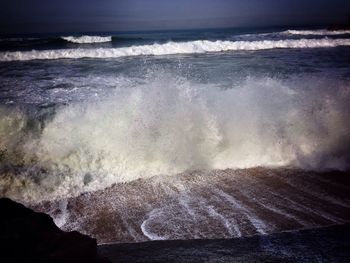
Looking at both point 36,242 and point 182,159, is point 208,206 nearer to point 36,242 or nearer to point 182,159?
point 182,159

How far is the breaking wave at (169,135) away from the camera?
6008 millimetres

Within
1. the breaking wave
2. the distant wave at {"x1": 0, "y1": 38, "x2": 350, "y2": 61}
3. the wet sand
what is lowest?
the wet sand

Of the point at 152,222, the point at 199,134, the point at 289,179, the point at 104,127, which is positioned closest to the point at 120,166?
the point at 104,127

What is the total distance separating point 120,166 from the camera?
243 inches

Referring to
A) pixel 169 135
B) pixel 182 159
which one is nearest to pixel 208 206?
pixel 182 159

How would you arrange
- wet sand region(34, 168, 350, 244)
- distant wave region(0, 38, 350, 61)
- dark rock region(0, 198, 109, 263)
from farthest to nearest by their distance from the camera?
distant wave region(0, 38, 350, 61)
wet sand region(34, 168, 350, 244)
dark rock region(0, 198, 109, 263)

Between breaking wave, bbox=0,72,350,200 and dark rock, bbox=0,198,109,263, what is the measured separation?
2.72m

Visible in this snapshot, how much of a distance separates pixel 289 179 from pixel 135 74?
8269 mm

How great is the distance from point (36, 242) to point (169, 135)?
14.4 feet

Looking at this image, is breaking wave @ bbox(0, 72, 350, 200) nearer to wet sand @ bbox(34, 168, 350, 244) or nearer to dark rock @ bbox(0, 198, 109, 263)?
wet sand @ bbox(34, 168, 350, 244)

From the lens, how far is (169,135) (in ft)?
21.9

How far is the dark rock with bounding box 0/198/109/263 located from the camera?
2324 millimetres

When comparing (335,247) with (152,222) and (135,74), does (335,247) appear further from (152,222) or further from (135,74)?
(135,74)

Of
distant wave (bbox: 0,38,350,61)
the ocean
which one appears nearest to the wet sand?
the ocean
